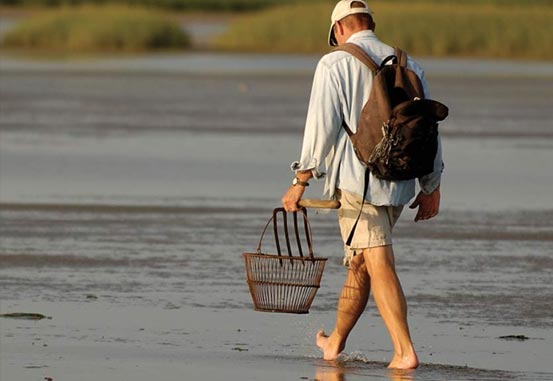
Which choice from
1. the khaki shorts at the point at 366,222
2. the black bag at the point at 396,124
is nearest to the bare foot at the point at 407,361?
the khaki shorts at the point at 366,222

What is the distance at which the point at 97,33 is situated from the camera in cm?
5350

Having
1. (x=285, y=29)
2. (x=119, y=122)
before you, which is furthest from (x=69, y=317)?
(x=285, y=29)

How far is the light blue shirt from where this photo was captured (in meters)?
7.89

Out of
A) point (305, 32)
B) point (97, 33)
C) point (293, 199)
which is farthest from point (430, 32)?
point (293, 199)

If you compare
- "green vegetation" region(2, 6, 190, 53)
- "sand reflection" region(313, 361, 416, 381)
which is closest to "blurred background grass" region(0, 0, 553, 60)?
"green vegetation" region(2, 6, 190, 53)

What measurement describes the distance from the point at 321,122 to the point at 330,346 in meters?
1.17

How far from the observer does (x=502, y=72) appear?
4009 cm

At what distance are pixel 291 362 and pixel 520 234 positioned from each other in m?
5.04

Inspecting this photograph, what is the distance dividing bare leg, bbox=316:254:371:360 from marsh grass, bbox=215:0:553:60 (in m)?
40.5

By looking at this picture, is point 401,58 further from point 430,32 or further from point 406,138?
point 430,32

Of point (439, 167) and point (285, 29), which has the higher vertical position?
point (285, 29)

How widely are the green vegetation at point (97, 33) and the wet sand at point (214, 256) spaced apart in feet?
96.2

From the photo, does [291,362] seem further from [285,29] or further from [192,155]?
[285,29]

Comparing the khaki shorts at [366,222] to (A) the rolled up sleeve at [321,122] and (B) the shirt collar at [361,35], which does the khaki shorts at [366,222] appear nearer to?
(A) the rolled up sleeve at [321,122]
